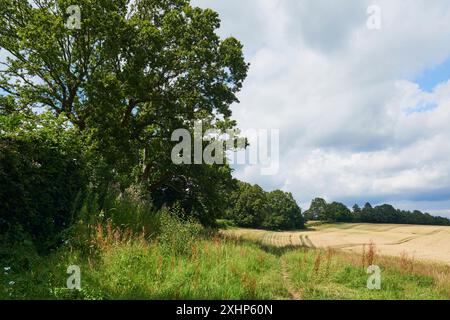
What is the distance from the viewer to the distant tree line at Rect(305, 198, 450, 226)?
9760 cm

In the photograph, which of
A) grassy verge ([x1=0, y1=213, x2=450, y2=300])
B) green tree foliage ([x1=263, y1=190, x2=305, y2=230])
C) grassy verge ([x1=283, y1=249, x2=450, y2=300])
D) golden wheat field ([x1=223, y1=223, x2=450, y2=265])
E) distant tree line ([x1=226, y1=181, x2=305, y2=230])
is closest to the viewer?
grassy verge ([x1=0, y1=213, x2=450, y2=300])

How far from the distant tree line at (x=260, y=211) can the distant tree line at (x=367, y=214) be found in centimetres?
1670

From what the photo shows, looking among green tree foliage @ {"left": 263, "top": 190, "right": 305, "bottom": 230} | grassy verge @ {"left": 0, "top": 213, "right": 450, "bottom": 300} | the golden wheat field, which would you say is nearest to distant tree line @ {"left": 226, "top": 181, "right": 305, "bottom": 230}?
green tree foliage @ {"left": 263, "top": 190, "right": 305, "bottom": 230}

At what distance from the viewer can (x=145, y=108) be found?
2555cm

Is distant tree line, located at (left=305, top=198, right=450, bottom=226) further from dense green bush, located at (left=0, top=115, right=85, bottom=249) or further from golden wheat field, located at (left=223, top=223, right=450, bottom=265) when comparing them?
dense green bush, located at (left=0, top=115, right=85, bottom=249)

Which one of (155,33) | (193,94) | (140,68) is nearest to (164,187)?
(193,94)

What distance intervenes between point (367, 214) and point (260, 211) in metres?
38.7

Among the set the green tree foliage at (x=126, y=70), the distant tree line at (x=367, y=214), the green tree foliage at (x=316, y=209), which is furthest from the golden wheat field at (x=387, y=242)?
the green tree foliage at (x=316, y=209)

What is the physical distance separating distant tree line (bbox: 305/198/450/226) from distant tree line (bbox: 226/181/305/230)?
1670cm

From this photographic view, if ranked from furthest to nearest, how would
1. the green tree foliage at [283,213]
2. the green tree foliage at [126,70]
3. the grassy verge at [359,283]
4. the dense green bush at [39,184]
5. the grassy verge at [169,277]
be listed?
1. the green tree foliage at [283,213]
2. the green tree foliage at [126,70]
3. the dense green bush at [39,184]
4. the grassy verge at [359,283]
5. the grassy verge at [169,277]

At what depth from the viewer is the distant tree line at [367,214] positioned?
9760cm

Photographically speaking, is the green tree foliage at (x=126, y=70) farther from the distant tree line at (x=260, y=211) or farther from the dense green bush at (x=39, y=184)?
the distant tree line at (x=260, y=211)
